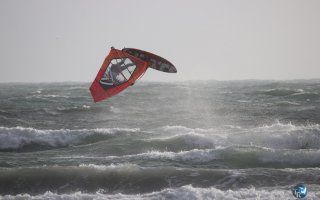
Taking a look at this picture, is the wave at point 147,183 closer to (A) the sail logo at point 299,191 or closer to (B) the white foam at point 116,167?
(B) the white foam at point 116,167

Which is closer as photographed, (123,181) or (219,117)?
(123,181)

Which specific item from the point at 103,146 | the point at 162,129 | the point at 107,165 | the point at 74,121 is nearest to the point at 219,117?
the point at 162,129

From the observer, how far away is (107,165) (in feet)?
45.2

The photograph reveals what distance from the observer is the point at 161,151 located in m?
16.2

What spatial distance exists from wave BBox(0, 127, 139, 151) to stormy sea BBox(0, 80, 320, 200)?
0.04 metres

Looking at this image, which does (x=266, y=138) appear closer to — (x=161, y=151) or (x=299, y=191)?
(x=161, y=151)

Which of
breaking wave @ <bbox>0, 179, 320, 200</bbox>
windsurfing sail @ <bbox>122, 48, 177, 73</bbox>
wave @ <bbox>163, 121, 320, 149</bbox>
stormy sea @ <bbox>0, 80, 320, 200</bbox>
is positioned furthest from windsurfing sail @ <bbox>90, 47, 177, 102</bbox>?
wave @ <bbox>163, 121, 320, 149</bbox>

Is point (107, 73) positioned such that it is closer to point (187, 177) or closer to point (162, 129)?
point (187, 177)

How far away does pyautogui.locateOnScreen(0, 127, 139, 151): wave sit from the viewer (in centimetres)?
1781

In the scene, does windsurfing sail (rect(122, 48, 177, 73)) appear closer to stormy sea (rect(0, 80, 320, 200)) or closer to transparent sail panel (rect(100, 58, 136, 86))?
transparent sail panel (rect(100, 58, 136, 86))

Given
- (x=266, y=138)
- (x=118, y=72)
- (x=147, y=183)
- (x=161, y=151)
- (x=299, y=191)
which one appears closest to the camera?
(x=299, y=191)

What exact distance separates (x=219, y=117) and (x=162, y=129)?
516cm

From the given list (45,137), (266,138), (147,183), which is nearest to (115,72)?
(147,183)

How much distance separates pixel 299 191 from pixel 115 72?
6.00 m
